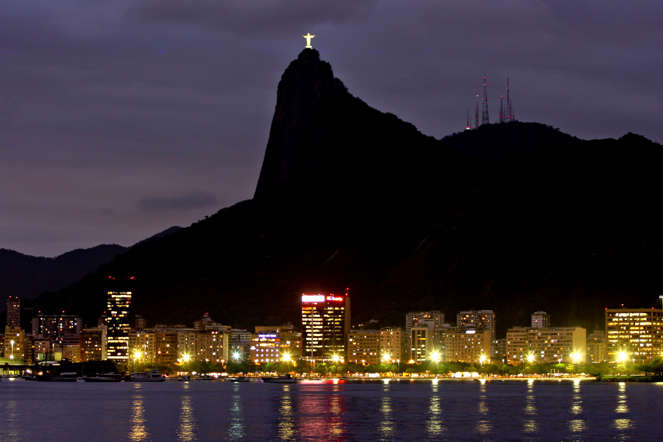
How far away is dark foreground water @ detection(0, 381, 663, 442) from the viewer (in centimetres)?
11375

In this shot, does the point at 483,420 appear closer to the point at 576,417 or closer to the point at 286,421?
the point at 576,417

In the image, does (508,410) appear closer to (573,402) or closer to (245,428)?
(573,402)

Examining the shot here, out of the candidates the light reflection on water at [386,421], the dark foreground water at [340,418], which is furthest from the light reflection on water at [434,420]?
the light reflection on water at [386,421]

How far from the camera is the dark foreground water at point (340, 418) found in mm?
113750

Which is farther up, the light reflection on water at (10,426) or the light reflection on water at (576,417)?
the light reflection on water at (10,426)

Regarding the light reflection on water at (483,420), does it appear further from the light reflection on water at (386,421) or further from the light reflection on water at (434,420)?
the light reflection on water at (386,421)

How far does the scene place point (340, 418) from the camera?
134 m

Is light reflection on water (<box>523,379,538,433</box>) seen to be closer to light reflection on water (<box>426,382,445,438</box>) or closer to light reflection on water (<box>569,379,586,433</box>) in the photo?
light reflection on water (<box>569,379,586,433</box>)

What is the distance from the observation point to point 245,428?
399ft

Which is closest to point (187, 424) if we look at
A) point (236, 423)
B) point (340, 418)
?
point (236, 423)

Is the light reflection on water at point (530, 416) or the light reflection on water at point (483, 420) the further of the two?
the light reflection on water at point (530, 416)

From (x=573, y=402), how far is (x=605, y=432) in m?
A: 51.9

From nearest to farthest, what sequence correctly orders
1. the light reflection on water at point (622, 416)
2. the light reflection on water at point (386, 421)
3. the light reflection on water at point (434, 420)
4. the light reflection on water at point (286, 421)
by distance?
the light reflection on water at point (286, 421) < the light reflection on water at point (386, 421) < the light reflection on water at point (434, 420) < the light reflection on water at point (622, 416)

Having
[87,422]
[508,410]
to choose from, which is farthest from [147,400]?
[508,410]
